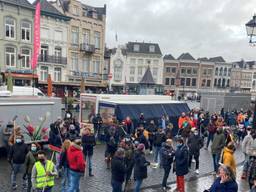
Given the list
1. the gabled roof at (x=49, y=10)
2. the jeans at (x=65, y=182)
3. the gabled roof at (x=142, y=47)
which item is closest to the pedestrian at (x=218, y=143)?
the jeans at (x=65, y=182)

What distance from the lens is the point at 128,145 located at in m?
8.30

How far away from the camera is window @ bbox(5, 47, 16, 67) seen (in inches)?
1213

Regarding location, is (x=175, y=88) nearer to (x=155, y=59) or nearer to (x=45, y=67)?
(x=155, y=59)

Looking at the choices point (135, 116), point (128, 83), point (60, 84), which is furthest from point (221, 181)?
point (128, 83)

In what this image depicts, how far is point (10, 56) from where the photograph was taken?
31.1 m

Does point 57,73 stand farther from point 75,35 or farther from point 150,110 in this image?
point 150,110

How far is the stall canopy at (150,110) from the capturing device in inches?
598

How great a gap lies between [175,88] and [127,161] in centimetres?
5760

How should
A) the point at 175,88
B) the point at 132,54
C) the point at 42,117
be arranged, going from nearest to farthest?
the point at 42,117, the point at 132,54, the point at 175,88

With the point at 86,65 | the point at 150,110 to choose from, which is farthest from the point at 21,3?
the point at 150,110

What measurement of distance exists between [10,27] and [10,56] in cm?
325

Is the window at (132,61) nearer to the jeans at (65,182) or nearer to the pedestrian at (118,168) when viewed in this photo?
the jeans at (65,182)

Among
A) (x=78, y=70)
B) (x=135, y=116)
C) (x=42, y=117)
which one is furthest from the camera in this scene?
(x=78, y=70)

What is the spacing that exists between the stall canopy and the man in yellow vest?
28.2 ft
